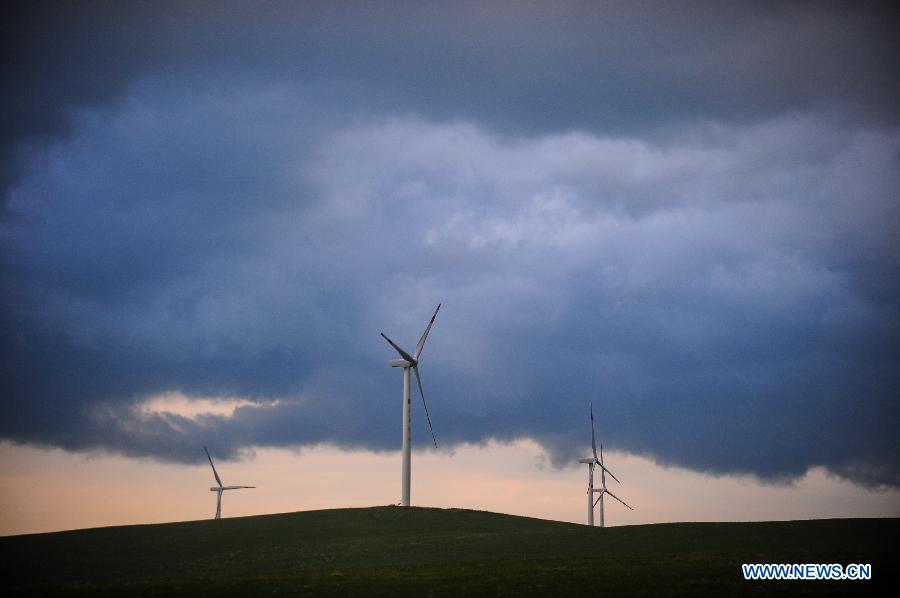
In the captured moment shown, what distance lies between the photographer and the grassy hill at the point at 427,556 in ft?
144

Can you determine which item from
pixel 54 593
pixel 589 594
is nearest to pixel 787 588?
pixel 589 594

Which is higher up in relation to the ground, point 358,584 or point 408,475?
point 408,475

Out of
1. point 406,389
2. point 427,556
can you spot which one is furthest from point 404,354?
point 427,556

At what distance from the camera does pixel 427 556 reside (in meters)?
59.5

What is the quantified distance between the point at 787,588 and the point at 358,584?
2240 cm

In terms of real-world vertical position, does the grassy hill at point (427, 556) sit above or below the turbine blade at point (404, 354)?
below

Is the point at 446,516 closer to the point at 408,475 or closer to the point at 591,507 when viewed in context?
the point at 408,475

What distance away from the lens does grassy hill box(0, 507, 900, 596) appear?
144ft

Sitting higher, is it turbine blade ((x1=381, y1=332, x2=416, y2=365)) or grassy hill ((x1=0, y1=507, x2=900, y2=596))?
turbine blade ((x1=381, y1=332, x2=416, y2=365))

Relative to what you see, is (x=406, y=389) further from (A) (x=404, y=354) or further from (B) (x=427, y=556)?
(B) (x=427, y=556)

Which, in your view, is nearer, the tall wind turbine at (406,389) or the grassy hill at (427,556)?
the grassy hill at (427,556)

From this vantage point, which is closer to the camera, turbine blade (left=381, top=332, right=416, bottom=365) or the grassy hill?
the grassy hill

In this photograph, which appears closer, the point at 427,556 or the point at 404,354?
the point at 427,556

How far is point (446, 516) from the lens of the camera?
87.5 metres
